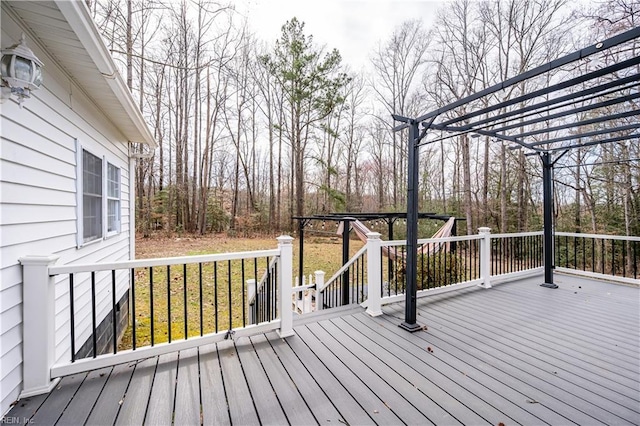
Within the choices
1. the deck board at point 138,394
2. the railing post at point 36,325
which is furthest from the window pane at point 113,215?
the deck board at point 138,394

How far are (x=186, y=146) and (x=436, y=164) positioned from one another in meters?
12.7

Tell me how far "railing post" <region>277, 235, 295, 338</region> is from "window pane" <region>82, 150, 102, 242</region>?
2.44 m

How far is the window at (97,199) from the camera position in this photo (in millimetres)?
3100

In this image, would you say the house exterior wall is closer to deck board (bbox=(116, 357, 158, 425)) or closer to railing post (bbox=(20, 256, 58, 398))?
railing post (bbox=(20, 256, 58, 398))

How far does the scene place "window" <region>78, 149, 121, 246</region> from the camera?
310 cm

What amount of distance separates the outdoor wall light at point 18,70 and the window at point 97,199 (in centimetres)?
144

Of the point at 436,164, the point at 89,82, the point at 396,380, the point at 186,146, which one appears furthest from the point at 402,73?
the point at 396,380

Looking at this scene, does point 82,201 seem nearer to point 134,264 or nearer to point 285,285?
point 134,264

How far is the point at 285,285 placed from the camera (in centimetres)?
276

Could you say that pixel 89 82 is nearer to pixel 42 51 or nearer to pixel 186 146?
pixel 42 51

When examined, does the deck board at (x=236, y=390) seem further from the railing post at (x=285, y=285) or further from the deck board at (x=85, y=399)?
the deck board at (x=85, y=399)

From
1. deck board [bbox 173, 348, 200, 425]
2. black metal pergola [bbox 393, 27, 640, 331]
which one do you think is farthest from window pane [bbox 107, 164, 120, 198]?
black metal pergola [bbox 393, 27, 640, 331]

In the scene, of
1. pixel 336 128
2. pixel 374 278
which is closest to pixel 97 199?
pixel 374 278

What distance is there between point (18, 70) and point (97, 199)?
234 centimetres
